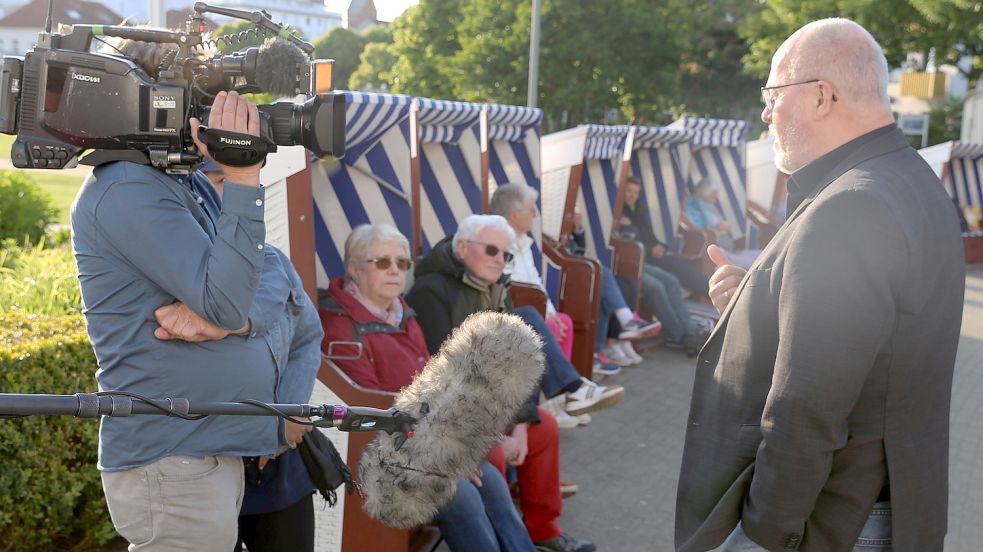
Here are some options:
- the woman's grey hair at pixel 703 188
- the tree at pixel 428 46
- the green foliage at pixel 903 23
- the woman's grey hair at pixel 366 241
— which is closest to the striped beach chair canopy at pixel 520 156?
the woman's grey hair at pixel 366 241

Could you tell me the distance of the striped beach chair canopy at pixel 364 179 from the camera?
528cm

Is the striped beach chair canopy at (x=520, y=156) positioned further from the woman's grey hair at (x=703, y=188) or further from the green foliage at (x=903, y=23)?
the green foliage at (x=903, y=23)

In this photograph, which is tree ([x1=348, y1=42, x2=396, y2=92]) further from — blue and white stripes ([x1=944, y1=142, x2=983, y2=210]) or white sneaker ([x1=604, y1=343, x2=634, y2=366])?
white sneaker ([x1=604, y1=343, x2=634, y2=366])

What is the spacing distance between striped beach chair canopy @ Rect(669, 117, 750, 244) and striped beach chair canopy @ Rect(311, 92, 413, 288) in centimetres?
566

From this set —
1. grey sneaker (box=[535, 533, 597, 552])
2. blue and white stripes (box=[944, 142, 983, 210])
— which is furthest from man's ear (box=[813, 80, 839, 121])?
blue and white stripes (box=[944, 142, 983, 210])

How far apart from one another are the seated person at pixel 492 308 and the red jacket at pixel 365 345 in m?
0.57

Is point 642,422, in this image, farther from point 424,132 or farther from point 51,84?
point 51,84

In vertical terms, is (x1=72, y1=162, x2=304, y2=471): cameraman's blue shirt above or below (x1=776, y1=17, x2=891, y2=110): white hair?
below

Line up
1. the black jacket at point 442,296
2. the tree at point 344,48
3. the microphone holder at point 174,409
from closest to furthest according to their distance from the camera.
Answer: the microphone holder at point 174,409, the black jacket at point 442,296, the tree at point 344,48

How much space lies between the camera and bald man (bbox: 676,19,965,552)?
2.17 m

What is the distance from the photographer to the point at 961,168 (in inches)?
650

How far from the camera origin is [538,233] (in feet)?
23.7

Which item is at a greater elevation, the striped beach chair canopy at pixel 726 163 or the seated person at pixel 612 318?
the striped beach chair canopy at pixel 726 163

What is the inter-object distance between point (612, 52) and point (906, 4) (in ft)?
27.8
